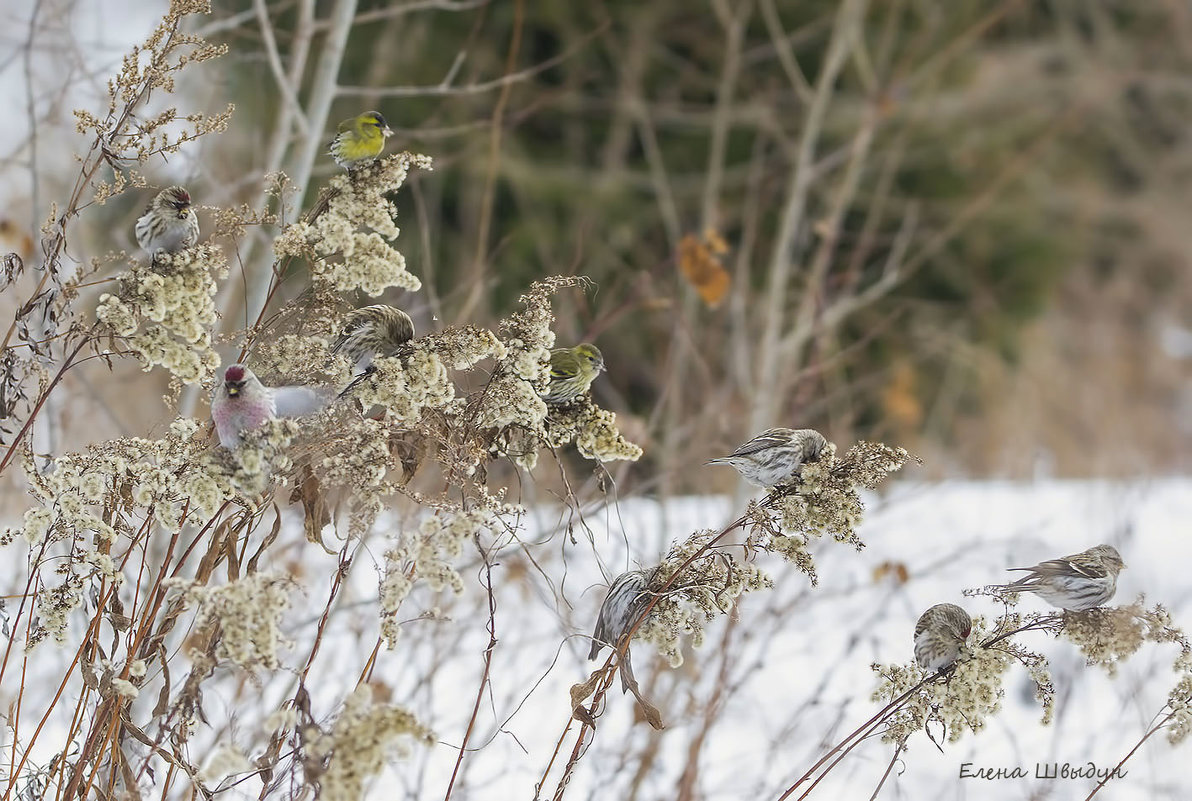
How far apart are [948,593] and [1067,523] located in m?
0.86

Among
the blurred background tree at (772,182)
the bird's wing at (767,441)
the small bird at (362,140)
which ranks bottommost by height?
the bird's wing at (767,441)

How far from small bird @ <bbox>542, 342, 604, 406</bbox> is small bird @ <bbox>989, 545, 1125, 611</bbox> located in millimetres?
444

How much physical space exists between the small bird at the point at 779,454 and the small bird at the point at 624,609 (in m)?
0.13

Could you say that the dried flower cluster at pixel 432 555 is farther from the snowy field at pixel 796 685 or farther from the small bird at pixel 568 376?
the snowy field at pixel 796 685

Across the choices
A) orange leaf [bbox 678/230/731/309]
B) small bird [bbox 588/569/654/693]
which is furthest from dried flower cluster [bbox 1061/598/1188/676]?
orange leaf [bbox 678/230/731/309]

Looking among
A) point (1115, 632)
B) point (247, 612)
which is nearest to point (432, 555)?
point (247, 612)

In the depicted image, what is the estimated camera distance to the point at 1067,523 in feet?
11.8

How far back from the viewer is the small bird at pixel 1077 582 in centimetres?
97

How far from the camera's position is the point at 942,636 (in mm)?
920

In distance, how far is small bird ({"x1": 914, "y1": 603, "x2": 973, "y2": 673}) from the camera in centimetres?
91

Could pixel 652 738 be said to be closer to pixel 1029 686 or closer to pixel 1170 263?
pixel 1029 686

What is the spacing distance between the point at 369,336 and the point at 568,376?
194mm

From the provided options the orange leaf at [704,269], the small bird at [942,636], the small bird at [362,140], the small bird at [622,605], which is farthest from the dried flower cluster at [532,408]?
the orange leaf at [704,269]

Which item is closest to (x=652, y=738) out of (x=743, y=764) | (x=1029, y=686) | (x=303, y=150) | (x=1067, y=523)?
(x=743, y=764)
